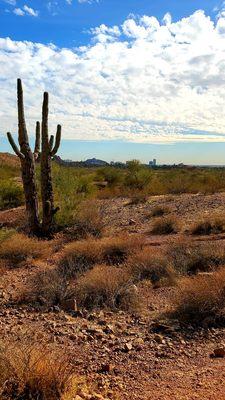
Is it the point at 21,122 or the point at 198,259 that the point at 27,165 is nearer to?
the point at 21,122

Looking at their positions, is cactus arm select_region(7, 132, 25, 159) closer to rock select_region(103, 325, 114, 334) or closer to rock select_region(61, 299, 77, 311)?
rock select_region(61, 299, 77, 311)

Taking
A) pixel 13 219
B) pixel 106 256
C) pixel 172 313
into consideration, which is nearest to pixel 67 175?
pixel 13 219

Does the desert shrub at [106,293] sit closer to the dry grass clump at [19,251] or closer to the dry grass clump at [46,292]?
the dry grass clump at [46,292]

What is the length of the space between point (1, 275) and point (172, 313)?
5.04 meters

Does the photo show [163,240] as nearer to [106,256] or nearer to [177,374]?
[106,256]

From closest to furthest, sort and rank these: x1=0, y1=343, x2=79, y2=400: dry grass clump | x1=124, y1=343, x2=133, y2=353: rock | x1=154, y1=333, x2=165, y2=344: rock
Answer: x1=0, y1=343, x2=79, y2=400: dry grass clump → x1=124, y1=343, x2=133, y2=353: rock → x1=154, y1=333, x2=165, y2=344: rock

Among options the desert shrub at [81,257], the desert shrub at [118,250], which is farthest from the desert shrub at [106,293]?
the desert shrub at [118,250]

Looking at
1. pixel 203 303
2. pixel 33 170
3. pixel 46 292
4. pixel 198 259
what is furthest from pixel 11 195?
pixel 203 303

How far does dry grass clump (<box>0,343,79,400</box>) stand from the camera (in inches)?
186

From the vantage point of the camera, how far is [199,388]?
5.36m

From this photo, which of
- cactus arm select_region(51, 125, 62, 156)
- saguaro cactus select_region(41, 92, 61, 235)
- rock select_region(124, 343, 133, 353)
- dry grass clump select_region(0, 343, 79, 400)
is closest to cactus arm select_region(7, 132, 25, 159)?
saguaro cactus select_region(41, 92, 61, 235)

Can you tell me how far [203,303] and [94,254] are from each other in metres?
5.08

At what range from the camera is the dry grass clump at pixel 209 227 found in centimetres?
1647

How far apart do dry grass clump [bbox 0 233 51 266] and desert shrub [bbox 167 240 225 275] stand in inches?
156
